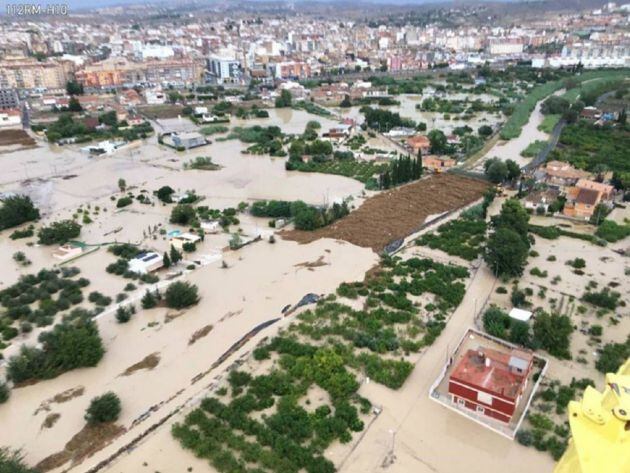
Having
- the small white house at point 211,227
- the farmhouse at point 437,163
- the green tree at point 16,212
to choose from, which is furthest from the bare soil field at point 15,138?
the farmhouse at point 437,163

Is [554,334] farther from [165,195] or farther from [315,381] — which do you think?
[165,195]

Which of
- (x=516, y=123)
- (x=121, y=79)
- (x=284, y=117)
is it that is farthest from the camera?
(x=121, y=79)

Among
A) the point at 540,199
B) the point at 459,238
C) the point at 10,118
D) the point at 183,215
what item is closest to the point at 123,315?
the point at 183,215

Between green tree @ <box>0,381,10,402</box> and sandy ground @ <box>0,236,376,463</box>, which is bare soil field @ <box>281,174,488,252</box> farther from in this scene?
green tree @ <box>0,381,10,402</box>

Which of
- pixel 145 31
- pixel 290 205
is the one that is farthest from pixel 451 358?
pixel 145 31

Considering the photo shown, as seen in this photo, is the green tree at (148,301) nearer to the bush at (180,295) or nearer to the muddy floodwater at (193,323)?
the muddy floodwater at (193,323)

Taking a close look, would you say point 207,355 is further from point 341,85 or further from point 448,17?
point 448,17
